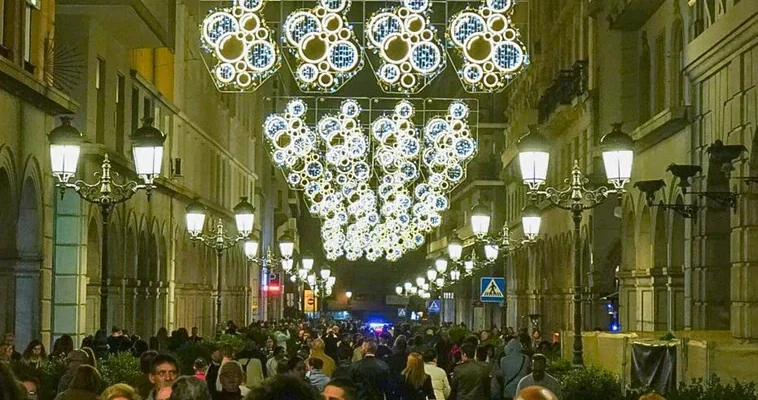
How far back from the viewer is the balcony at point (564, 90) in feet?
145

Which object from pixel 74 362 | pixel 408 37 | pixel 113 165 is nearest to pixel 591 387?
pixel 74 362

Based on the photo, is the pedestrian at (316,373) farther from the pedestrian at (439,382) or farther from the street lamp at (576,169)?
the street lamp at (576,169)

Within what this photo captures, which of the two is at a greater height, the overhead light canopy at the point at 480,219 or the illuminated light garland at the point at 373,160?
the illuminated light garland at the point at 373,160

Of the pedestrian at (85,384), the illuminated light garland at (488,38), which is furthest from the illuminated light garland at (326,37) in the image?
the pedestrian at (85,384)

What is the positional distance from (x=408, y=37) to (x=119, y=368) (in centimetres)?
908

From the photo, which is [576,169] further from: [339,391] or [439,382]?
[339,391]

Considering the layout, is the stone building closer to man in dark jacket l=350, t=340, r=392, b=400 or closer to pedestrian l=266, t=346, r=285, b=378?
Answer: pedestrian l=266, t=346, r=285, b=378

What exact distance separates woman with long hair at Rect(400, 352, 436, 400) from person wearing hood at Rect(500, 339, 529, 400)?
2.46 metres

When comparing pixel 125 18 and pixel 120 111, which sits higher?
pixel 125 18

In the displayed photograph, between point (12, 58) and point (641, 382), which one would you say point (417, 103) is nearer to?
point (12, 58)

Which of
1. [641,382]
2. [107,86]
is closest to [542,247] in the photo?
[107,86]

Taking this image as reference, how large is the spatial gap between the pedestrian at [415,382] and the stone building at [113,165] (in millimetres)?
8907

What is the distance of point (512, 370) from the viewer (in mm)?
22094

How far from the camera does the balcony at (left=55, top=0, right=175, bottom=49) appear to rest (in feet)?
111
